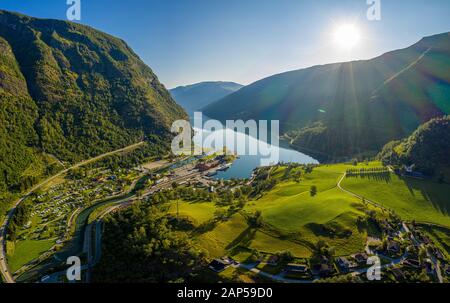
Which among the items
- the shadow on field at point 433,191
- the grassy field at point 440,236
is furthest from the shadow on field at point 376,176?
the grassy field at point 440,236

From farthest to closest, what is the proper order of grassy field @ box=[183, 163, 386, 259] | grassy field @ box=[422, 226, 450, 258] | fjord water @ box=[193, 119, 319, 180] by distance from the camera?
fjord water @ box=[193, 119, 319, 180] → grassy field @ box=[183, 163, 386, 259] → grassy field @ box=[422, 226, 450, 258]

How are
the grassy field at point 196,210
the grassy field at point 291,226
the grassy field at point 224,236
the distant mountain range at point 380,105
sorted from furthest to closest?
the distant mountain range at point 380,105
the grassy field at point 196,210
the grassy field at point 224,236
the grassy field at point 291,226

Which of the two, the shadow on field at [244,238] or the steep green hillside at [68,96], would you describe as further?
the steep green hillside at [68,96]

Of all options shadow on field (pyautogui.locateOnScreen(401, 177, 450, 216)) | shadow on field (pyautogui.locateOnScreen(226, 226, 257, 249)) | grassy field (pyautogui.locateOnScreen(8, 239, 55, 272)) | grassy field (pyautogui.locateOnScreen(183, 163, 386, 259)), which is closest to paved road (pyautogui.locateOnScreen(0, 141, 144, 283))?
grassy field (pyautogui.locateOnScreen(8, 239, 55, 272))

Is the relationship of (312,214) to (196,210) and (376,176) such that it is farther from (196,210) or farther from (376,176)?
(376,176)

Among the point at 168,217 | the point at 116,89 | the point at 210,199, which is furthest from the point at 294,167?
the point at 116,89

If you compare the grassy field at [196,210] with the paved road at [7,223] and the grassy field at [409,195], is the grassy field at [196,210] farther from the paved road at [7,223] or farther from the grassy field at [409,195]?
the grassy field at [409,195]

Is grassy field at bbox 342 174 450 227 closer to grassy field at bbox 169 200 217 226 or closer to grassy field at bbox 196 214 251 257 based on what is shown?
grassy field at bbox 196 214 251 257
